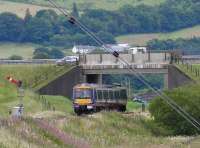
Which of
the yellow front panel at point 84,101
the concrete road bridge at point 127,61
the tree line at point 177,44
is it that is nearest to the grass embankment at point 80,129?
the yellow front panel at point 84,101

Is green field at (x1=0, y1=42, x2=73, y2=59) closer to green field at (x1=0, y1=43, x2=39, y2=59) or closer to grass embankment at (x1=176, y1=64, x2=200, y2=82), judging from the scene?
green field at (x1=0, y1=43, x2=39, y2=59)

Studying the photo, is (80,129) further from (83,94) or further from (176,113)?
(83,94)

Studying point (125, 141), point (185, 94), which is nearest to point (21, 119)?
point (125, 141)

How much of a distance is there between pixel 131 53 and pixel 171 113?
42.6 meters

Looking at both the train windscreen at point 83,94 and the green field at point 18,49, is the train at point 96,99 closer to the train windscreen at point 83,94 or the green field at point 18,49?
→ the train windscreen at point 83,94

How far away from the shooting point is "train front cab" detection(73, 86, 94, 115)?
7806 cm

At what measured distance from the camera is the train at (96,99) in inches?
3093

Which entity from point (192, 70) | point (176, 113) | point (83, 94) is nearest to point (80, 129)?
point (176, 113)

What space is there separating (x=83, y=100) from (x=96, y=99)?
1.25 metres

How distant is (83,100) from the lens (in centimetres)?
7888

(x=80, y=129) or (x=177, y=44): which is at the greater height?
(x=177, y=44)

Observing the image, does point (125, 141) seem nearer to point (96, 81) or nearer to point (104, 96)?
point (104, 96)

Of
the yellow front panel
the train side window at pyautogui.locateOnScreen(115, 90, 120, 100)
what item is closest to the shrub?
the yellow front panel

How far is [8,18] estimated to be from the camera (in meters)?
189
